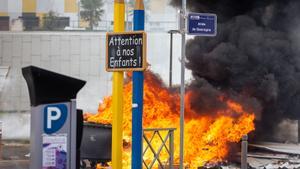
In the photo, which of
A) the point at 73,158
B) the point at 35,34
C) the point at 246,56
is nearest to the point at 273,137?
the point at 246,56

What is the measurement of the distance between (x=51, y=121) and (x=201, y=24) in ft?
14.7

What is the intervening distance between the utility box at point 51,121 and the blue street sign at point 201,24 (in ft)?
13.1

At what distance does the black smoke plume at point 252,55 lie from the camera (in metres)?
14.3

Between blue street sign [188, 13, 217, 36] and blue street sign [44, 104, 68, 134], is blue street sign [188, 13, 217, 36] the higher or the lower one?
the higher one

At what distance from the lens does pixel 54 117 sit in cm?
594

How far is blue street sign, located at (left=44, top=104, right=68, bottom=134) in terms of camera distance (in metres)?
5.89

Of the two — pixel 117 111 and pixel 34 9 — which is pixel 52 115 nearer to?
pixel 117 111

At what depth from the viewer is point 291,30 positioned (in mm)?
14836

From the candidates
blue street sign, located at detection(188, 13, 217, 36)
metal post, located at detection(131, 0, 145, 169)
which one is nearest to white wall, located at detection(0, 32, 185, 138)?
blue street sign, located at detection(188, 13, 217, 36)

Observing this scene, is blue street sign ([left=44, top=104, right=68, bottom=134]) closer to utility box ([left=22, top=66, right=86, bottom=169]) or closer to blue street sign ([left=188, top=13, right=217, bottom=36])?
utility box ([left=22, top=66, right=86, bottom=169])

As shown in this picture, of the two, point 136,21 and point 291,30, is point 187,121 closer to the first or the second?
point 291,30

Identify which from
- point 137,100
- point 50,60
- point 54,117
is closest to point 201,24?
point 137,100

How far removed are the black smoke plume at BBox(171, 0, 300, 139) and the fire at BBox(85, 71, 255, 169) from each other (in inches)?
13.3

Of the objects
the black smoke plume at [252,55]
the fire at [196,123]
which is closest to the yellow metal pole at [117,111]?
the fire at [196,123]
